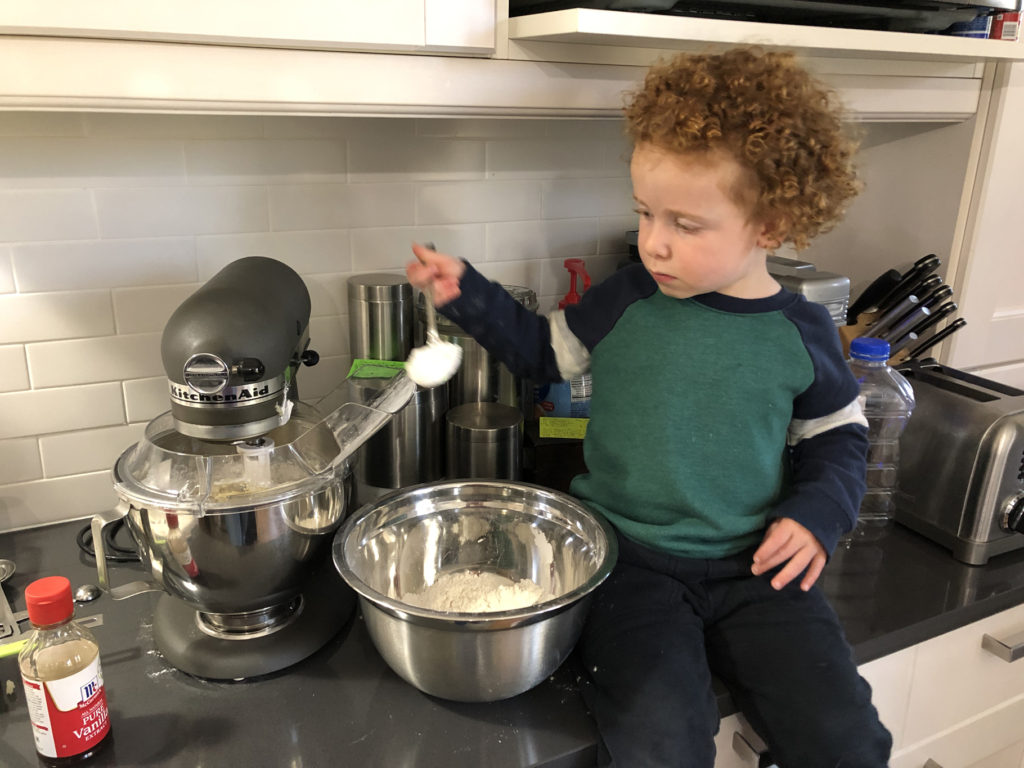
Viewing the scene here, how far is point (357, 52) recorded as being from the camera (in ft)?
2.65

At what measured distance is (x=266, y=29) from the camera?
747mm

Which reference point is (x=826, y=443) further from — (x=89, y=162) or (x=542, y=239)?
(x=89, y=162)

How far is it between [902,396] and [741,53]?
1.81ft

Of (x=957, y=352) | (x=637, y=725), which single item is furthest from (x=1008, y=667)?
Result: (x=637, y=725)

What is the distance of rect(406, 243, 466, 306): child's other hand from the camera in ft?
2.97

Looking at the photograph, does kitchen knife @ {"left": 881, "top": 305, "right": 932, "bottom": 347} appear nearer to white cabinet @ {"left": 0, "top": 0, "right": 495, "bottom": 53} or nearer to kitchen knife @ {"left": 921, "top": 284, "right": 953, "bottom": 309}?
kitchen knife @ {"left": 921, "top": 284, "right": 953, "bottom": 309}

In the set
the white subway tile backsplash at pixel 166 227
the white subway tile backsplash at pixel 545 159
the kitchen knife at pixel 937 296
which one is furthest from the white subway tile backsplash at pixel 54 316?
the kitchen knife at pixel 937 296

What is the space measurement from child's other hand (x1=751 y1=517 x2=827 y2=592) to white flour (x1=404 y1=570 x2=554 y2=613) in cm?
25

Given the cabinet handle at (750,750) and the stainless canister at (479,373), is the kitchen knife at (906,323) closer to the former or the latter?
the stainless canister at (479,373)

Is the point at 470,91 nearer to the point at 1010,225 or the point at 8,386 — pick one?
the point at 8,386

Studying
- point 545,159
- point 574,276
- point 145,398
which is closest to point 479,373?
point 574,276

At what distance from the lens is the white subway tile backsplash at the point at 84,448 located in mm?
1107

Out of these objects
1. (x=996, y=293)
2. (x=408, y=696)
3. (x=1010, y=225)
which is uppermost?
(x=1010, y=225)

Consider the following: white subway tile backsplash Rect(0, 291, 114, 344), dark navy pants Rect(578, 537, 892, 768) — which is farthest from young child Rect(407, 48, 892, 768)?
white subway tile backsplash Rect(0, 291, 114, 344)
